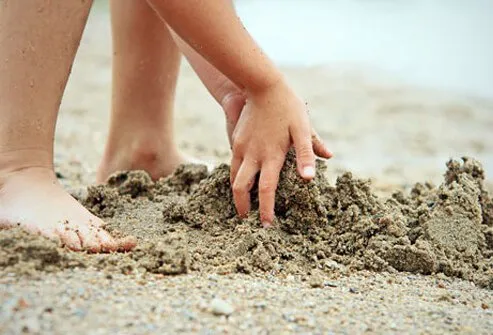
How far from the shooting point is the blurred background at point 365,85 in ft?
11.2

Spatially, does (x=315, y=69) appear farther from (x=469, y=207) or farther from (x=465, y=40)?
(x=469, y=207)

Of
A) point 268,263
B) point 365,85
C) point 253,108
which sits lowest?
point 268,263

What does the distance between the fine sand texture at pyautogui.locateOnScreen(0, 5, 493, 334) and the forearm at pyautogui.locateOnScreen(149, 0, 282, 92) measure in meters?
0.22

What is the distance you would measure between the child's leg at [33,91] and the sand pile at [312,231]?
193mm

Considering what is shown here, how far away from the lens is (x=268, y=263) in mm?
1576

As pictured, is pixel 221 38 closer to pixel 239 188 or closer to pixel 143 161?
pixel 239 188

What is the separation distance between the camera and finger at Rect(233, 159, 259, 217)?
1754 mm

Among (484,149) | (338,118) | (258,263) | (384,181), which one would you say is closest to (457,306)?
(258,263)

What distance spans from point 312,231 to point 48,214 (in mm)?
624

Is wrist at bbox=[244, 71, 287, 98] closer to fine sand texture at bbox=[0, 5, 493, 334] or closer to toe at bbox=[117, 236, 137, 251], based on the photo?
fine sand texture at bbox=[0, 5, 493, 334]

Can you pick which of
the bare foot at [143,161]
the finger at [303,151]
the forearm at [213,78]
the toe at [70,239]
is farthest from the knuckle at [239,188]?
the bare foot at [143,161]

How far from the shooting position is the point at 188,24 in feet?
5.46

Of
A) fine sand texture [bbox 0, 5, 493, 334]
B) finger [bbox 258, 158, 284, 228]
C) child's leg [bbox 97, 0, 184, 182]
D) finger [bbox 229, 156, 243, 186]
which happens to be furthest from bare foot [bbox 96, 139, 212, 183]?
finger [bbox 258, 158, 284, 228]

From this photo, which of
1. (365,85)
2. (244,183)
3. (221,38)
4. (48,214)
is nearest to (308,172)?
(244,183)
